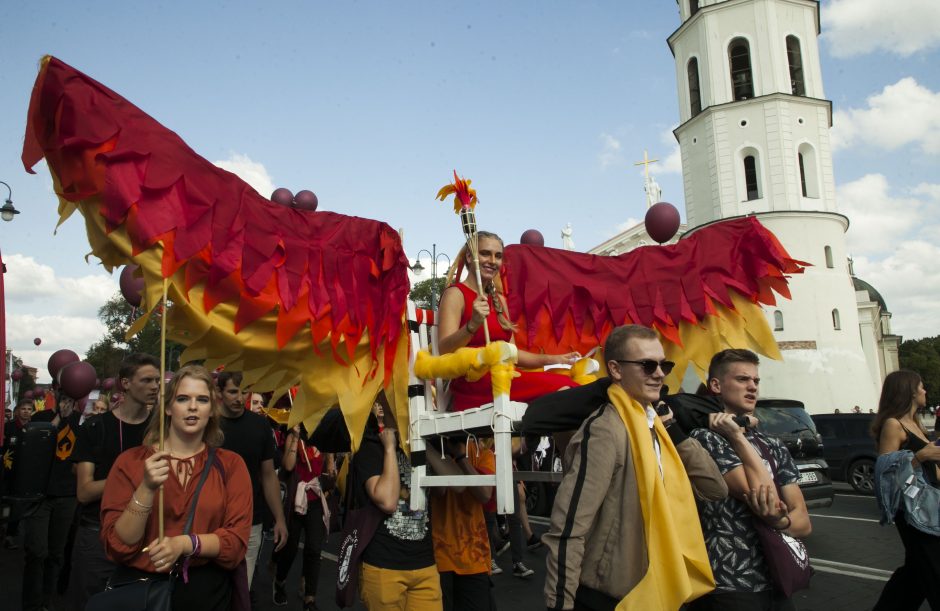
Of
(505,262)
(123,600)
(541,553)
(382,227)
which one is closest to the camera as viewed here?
(123,600)

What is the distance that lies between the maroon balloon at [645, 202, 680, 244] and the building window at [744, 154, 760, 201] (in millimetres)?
27152

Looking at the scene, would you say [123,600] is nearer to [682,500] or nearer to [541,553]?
[682,500]

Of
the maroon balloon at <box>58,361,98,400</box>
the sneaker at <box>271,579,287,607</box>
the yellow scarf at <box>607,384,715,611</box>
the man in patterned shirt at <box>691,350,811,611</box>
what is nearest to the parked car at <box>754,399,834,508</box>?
the sneaker at <box>271,579,287,607</box>

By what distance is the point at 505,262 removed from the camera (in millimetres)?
4410

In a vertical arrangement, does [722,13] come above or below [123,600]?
above

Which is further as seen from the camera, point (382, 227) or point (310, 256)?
point (382, 227)

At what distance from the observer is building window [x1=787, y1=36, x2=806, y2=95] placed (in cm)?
3017

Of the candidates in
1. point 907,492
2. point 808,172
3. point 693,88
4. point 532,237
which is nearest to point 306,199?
point 532,237

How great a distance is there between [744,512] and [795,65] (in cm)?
3235

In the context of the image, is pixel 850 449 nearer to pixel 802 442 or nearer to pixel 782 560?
pixel 802 442

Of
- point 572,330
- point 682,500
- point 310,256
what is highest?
point 310,256

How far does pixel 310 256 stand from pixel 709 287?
256 centimetres

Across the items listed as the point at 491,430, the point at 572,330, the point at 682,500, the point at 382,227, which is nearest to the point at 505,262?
the point at 572,330

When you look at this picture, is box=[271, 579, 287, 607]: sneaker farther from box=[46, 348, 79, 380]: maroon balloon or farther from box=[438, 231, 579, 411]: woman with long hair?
box=[46, 348, 79, 380]: maroon balloon
